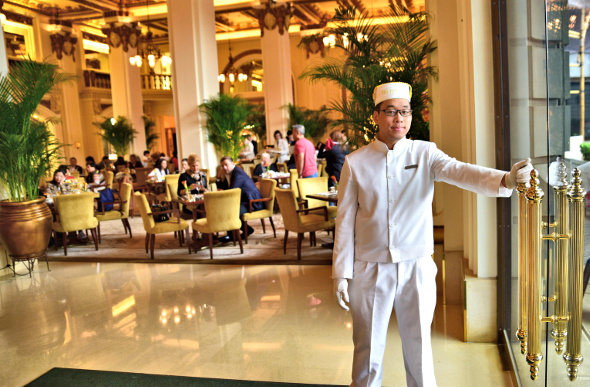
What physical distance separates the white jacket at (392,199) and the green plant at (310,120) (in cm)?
1371

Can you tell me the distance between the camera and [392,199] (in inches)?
97.4

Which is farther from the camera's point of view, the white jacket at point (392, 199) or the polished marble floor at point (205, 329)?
the polished marble floor at point (205, 329)

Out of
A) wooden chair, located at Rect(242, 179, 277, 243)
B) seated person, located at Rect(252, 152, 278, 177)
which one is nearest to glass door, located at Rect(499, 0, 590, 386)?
wooden chair, located at Rect(242, 179, 277, 243)

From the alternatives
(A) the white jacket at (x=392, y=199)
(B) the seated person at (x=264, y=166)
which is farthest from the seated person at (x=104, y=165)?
(A) the white jacket at (x=392, y=199)

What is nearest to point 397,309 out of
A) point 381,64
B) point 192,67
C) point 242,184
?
point 381,64

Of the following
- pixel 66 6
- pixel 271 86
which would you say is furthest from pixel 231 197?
pixel 66 6

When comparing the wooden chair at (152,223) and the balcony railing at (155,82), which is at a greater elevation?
the balcony railing at (155,82)

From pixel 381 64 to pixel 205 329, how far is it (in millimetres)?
3384

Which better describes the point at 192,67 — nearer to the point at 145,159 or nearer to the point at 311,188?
the point at 311,188

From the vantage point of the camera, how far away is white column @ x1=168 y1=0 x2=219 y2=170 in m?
11.5

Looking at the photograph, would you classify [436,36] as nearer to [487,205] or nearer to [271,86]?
[487,205]

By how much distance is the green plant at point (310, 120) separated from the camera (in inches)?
651

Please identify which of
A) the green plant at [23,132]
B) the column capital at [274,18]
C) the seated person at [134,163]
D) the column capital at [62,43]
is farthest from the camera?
the column capital at [62,43]

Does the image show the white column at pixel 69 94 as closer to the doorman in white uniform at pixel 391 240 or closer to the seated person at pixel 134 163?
the seated person at pixel 134 163
